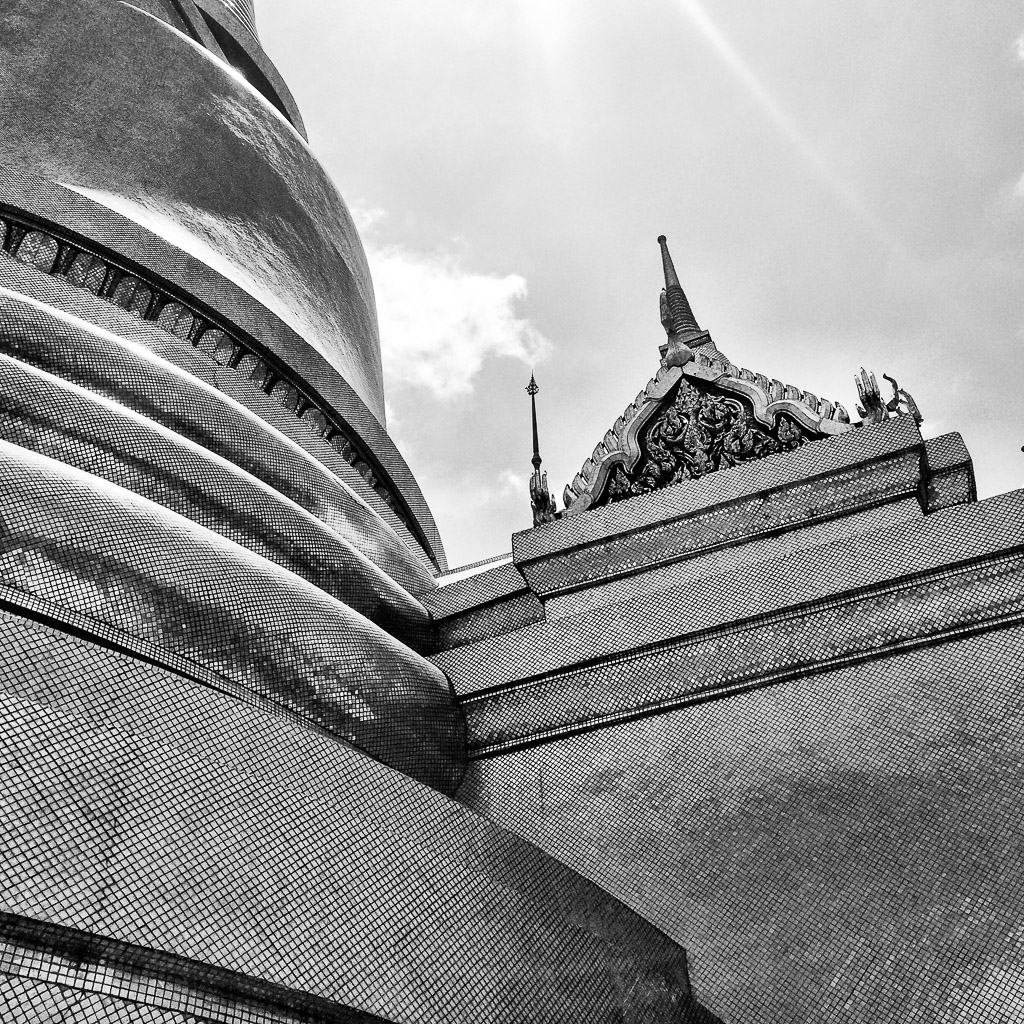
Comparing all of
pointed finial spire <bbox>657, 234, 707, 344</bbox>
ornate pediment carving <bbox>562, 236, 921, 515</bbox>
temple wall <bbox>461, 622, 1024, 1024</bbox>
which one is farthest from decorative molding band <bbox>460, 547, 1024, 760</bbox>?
pointed finial spire <bbox>657, 234, 707, 344</bbox>

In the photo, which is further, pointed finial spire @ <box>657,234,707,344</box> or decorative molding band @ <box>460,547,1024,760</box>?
pointed finial spire @ <box>657,234,707,344</box>

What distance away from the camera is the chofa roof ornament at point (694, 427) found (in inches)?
261

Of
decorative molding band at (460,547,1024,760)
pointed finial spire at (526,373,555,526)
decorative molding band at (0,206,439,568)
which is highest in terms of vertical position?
decorative molding band at (0,206,439,568)

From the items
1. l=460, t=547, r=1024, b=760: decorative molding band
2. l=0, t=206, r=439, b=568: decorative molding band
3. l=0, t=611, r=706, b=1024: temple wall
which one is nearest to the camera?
l=0, t=611, r=706, b=1024: temple wall

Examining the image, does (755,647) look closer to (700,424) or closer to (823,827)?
(823,827)

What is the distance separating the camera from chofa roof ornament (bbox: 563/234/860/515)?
6.62 meters

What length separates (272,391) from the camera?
7836 millimetres

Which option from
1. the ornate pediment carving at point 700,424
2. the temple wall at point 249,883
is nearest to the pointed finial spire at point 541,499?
the ornate pediment carving at point 700,424

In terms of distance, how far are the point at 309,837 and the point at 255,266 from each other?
6825 millimetres

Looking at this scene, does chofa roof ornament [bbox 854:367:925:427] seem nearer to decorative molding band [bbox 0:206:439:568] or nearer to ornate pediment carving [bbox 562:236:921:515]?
ornate pediment carving [bbox 562:236:921:515]

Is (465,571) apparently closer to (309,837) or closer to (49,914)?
(309,837)

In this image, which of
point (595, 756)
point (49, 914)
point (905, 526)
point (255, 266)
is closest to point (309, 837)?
point (49, 914)

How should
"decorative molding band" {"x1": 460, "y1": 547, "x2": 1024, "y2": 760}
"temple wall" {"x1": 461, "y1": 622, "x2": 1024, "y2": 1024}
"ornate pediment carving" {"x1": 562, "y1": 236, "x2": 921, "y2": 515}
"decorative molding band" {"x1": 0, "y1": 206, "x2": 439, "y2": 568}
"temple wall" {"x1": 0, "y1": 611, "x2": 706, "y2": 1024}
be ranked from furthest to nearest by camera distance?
"decorative molding band" {"x1": 0, "y1": 206, "x2": 439, "y2": 568} < "ornate pediment carving" {"x1": 562, "y1": 236, "x2": 921, "y2": 515} < "decorative molding band" {"x1": 460, "y1": 547, "x2": 1024, "y2": 760} < "temple wall" {"x1": 461, "y1": 622, "x2": 1024, "y2": 1024} < "temple wall" {"x1": 0, "y1": 611, "x2": 706, "y2": 1024}

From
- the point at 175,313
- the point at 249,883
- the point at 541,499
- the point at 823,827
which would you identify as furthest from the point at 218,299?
the point at 249,883
